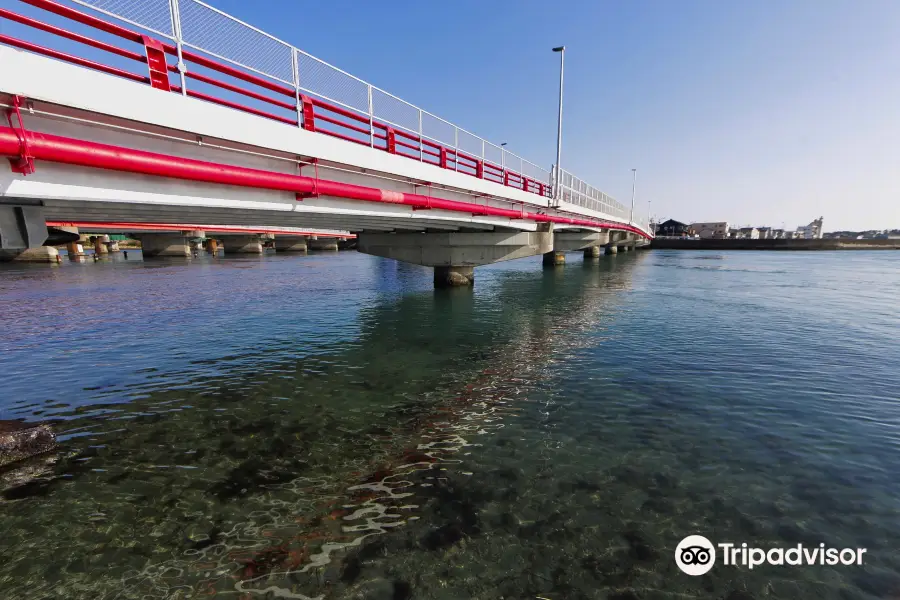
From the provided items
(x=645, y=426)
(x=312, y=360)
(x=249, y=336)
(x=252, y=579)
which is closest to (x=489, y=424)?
(x=645, y=426)

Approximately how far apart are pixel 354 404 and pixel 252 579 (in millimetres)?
4638

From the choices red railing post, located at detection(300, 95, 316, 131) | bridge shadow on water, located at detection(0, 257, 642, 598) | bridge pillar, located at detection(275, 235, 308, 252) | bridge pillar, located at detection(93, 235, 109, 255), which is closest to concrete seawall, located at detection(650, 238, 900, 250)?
bridge pillar, located at detection(275, 235, 308, 252)

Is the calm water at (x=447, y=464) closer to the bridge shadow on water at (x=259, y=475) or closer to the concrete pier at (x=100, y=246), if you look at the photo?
the bridge shadow on water at (x=259, y=475)

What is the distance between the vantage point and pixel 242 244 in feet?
259

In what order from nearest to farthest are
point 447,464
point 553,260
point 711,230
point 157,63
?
point 447,464, point 157,63, point 553,260, point 711,230

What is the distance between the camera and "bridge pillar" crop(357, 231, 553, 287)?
2412 centimetres

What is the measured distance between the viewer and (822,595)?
12.8ft

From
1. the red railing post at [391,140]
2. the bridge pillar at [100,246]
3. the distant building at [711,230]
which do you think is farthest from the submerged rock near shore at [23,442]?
the distant building at [711,230]

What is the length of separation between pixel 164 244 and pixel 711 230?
18646 centimetres

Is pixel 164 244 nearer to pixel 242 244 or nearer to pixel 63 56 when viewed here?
pixel 242 244

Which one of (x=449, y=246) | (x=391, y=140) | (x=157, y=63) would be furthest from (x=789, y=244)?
(x=157, y=63)

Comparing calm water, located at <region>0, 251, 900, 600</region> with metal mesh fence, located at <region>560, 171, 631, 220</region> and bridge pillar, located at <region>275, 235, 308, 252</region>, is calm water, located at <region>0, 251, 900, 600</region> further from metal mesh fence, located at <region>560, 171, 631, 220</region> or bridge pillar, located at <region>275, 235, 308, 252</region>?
bridge pillar, located at <region>275, 235, 308, 252</region>

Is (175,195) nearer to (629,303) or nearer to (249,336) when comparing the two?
(249,336)

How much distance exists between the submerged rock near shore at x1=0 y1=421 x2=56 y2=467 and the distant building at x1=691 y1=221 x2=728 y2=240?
7350 inches
